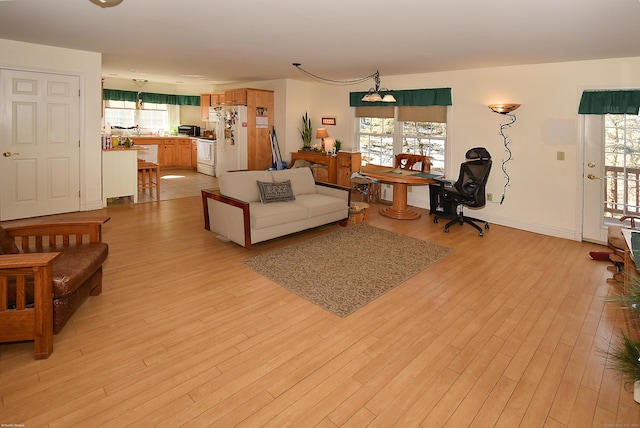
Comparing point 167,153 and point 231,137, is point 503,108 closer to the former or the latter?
point 231,137

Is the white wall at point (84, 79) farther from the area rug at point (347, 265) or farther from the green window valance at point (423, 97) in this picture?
the green window valance at point (423, 97)

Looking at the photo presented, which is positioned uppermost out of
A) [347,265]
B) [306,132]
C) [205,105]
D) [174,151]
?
[205,105]

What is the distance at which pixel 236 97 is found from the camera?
8.97m

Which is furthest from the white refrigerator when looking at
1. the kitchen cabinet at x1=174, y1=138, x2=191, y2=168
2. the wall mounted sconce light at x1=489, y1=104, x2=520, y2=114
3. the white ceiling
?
the wall mounted sconce light at x1=489, y1=104, x2=520, y2=114

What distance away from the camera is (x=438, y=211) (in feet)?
20.6

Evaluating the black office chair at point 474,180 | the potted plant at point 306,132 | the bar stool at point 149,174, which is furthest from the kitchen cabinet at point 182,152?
the black office chair at point 474,180

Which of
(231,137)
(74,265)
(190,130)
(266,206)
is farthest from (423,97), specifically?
(190,130)

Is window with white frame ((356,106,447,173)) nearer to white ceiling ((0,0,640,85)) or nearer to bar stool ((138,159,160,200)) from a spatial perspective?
white ceiling ((0,0,640,85))

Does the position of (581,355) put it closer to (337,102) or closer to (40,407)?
(40,407)

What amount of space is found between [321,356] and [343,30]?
3156mm

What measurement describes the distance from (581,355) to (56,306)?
11.3 ft

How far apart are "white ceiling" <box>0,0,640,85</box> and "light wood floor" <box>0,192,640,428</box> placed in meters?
2.38

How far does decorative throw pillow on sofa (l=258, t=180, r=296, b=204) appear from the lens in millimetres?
4977

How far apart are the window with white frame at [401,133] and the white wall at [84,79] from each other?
479 cm
